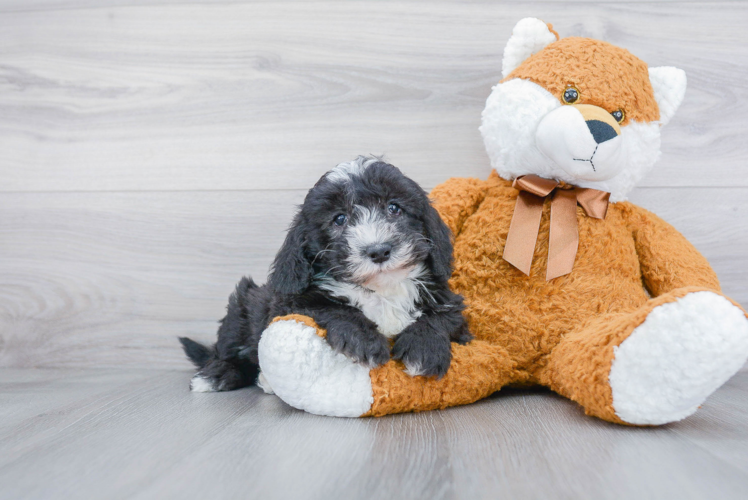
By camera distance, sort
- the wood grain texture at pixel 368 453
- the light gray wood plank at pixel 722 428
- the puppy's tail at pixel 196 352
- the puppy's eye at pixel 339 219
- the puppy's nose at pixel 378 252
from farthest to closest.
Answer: the puppy's tail at pixel 196 352 → the puppy's eye at pixel 339 219 → the puppy's nose at pixel 378 252 → the light gray wood plank at pixel 722 428 → the wood grain texture at pixel 368 453

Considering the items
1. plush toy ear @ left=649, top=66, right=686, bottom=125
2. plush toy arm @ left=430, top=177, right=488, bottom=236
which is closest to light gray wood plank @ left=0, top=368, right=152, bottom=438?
plush toy arm @ left=430, top=177, right=488, bottom=236

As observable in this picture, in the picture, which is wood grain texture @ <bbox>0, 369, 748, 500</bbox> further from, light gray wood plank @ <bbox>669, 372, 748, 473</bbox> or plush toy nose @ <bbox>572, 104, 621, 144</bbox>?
plush toy nose @ <bbox>572, 104, 621, 144</bbox>

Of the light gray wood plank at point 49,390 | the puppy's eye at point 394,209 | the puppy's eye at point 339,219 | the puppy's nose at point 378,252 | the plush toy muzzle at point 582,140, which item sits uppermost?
the plush toy muzzle at point 582,140

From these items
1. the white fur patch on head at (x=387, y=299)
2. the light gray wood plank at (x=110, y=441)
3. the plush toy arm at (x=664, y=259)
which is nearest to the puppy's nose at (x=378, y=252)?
the white fur patch on head at (x=387, y=299)

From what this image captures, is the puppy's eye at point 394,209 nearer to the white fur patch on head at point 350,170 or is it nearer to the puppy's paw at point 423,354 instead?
the white fur patch on head at point 350,170

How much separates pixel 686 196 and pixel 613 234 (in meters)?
0.63

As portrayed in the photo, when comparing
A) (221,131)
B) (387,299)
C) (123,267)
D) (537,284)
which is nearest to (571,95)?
(537,284)

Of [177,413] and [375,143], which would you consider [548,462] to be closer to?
[177,413]

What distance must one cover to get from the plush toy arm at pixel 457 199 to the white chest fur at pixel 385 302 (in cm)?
27

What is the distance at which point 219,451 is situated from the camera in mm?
1161

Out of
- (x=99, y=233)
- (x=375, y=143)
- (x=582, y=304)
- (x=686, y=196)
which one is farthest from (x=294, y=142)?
(x=686, y=196)

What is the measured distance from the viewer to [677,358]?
1.14m

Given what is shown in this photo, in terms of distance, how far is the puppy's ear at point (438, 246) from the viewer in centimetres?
147

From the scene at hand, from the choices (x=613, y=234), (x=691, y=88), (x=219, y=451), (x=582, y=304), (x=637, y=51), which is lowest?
(x=219, y=451)
